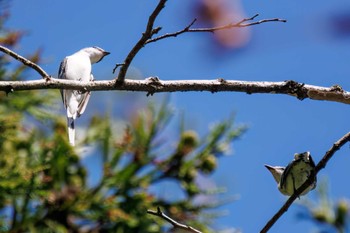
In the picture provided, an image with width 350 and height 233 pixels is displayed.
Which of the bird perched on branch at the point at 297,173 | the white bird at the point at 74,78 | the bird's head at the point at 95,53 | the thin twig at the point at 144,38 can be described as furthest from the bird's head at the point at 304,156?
the bird's head at the point at 95,53

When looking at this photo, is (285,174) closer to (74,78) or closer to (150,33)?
(150,33)

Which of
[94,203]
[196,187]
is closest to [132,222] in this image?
[94,203]

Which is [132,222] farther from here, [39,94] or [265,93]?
[265,93]

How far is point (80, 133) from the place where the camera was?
201 inches

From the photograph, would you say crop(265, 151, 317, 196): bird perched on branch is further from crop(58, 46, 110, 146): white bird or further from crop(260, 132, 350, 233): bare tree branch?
crop(58, 46, 110, 146): white bird

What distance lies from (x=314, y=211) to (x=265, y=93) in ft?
9.56

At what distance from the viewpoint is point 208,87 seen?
189 cm

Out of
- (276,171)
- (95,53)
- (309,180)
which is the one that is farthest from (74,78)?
(309,180)

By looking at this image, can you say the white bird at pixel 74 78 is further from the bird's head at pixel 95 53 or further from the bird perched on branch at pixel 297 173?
the bird perched on branch at pixel 297 173

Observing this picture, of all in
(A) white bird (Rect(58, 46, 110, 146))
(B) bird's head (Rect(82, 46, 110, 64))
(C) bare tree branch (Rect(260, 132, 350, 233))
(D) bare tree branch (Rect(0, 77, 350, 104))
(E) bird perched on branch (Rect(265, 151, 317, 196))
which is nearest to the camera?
(C) bare tree branch (Rect(260, 132, 350, 233))

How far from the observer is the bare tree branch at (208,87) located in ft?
6.04

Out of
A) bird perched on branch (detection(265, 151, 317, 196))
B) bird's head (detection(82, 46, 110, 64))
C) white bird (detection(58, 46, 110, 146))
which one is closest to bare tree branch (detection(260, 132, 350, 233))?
bird perched on branch (detection(265, 151, 317, 196))

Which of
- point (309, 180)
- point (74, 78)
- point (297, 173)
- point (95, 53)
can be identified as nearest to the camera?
point (309, 180)

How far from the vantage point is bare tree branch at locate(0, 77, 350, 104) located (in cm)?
184
